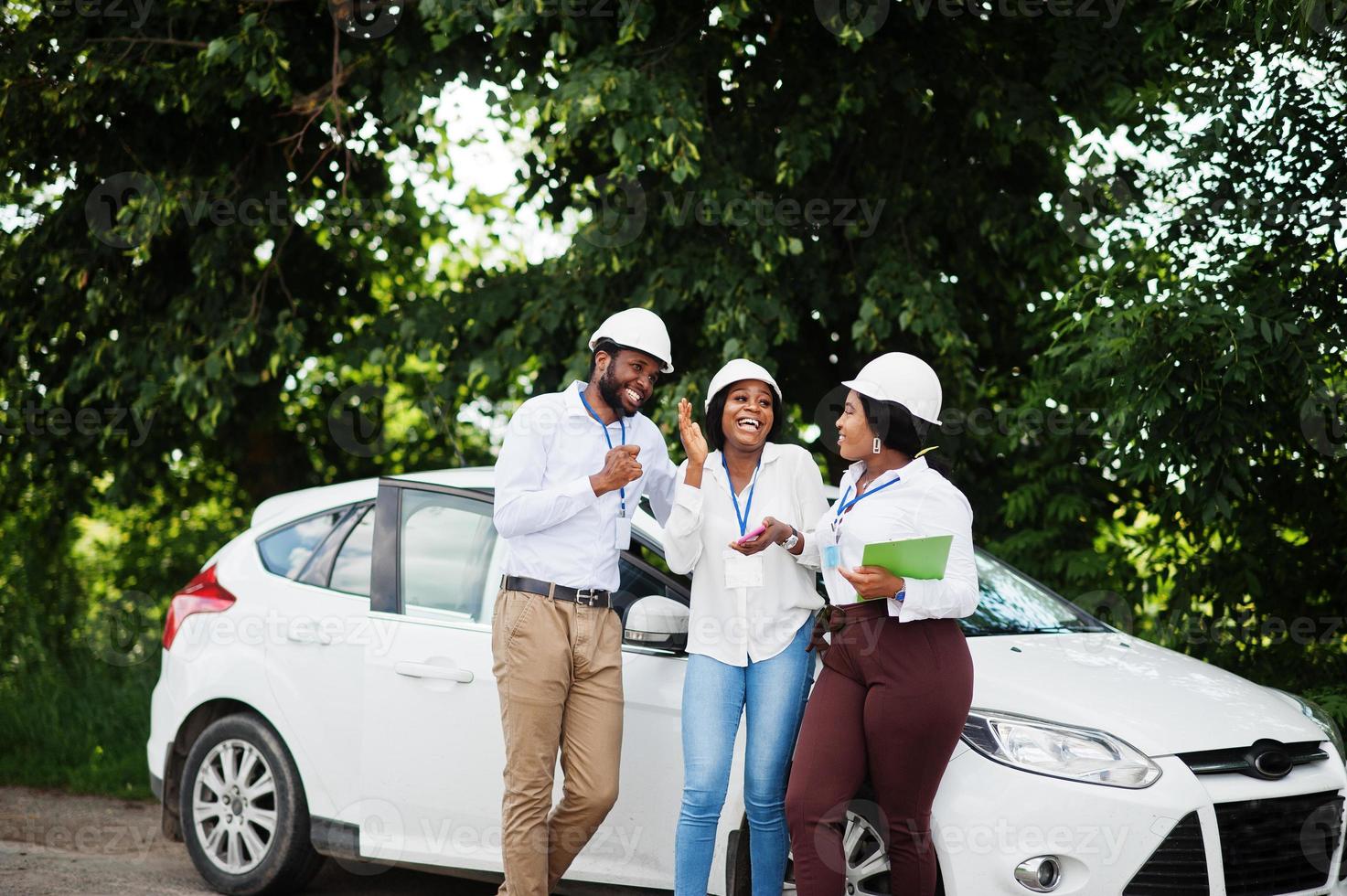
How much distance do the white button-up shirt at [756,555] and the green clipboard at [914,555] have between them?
488mm

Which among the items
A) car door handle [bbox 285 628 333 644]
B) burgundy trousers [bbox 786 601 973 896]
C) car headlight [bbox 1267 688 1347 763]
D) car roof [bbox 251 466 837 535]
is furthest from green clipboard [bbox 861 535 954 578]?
car door handle [bbox 285 628 333 644]

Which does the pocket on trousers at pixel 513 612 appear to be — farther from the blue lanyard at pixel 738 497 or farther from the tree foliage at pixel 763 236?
the tree foliage at pixel 763 236

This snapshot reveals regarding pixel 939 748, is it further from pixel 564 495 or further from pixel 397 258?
pixel 397 258

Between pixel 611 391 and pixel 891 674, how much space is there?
144 cm

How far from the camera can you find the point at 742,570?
452cm

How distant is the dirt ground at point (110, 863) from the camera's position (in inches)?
233

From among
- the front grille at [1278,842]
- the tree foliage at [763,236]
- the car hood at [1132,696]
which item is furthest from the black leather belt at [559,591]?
the tree foliage at [763,236]

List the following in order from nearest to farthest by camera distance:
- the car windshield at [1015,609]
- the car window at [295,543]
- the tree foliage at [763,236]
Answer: the car windshield at [1015,609], the car window at [295,543], the tree foliage at [763,236]

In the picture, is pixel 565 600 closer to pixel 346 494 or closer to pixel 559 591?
pixel 559 591

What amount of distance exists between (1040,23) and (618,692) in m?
5.48

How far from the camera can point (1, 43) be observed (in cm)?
922

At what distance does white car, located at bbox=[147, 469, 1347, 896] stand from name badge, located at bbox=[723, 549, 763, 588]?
291mm

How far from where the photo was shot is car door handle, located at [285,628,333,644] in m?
5.53

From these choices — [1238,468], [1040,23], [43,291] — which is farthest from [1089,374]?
[43,291]
